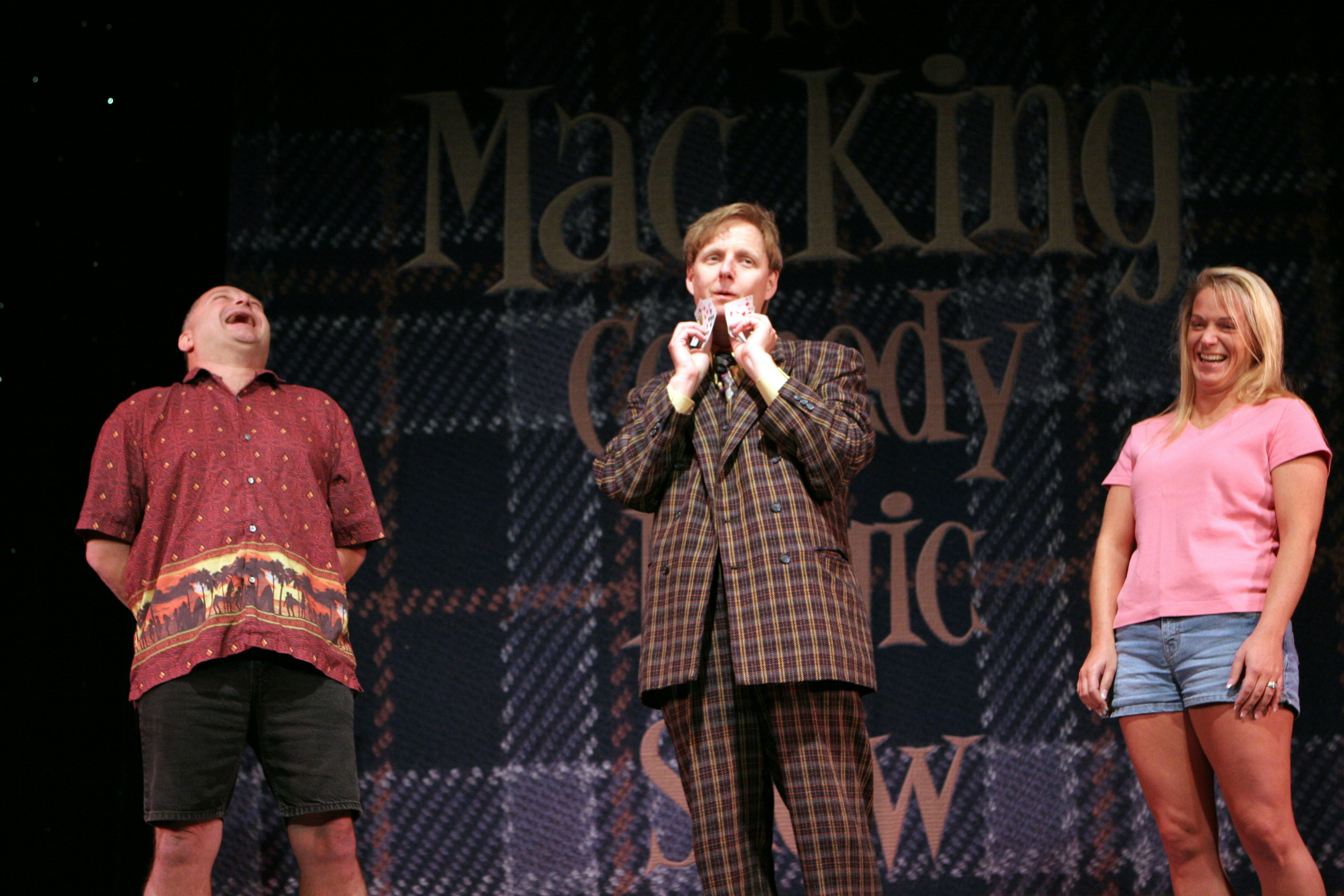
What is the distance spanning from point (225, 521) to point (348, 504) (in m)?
0.27

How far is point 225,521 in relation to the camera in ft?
7.49

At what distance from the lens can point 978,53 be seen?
321 centimetres

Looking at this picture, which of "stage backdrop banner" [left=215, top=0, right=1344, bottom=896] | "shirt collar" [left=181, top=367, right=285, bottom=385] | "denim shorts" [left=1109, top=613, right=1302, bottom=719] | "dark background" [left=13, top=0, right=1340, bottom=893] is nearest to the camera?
"denim shorts" [left=1109, top=613, right=1302, bottom=719]

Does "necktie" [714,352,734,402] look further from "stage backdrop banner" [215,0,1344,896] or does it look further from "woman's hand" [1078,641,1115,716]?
"stage backdrop banner" [215,0,1344,896]

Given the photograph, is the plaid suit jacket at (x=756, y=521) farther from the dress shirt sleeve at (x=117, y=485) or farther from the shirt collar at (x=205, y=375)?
the dress shirt sleeve at (x=117, y=485)

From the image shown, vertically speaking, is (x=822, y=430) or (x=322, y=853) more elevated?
(x=822, y=430)

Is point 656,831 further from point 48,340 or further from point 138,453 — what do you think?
point 48,340

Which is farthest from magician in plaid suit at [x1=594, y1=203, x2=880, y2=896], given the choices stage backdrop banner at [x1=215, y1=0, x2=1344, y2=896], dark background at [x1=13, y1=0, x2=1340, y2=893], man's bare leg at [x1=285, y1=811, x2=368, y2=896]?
dark background at [x1=13, y1=0, x2=1340, y2=893]

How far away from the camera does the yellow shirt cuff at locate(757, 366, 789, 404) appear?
190cm

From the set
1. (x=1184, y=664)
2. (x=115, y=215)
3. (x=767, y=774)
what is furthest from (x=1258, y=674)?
(x=115, y=215)

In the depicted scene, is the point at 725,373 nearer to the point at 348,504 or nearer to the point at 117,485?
the point at 348,504

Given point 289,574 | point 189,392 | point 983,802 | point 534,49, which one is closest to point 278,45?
point 534,49

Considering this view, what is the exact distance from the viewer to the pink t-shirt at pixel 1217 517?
207 centimetres

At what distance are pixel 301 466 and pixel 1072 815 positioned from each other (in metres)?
1.90
